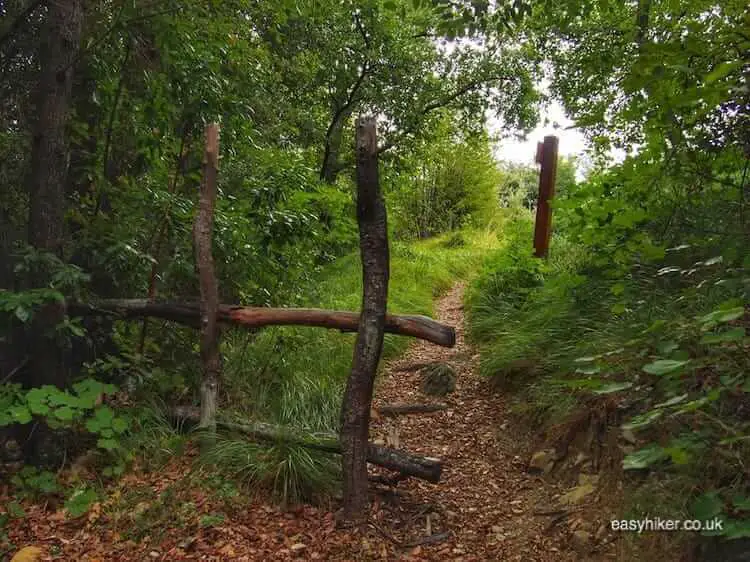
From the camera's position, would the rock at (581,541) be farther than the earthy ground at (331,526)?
No

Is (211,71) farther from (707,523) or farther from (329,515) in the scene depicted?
(707,523)

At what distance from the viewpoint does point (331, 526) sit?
3225 millimetres

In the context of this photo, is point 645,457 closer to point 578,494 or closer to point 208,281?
point 578,494

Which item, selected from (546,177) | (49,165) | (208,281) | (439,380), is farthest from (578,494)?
(546,177)

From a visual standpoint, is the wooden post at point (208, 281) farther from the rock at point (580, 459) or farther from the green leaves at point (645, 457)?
the green leaves at point (645, 457)

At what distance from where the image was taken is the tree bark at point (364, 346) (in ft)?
10.1

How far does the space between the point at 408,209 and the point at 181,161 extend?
485 inches

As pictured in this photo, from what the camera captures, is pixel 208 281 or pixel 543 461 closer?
pixel 543 461

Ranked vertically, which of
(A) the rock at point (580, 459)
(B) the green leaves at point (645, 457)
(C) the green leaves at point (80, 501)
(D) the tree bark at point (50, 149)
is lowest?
(C) the green leaves at point (80, 501)

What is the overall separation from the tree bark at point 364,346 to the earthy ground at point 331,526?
254 mm

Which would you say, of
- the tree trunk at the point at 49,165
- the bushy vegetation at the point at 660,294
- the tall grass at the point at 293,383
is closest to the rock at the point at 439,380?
the bushy vegetation at the point at 660,294

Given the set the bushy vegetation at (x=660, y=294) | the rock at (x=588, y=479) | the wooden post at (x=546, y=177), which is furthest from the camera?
the wooden post at (x=546, y=177)

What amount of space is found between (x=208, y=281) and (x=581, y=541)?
2829mm

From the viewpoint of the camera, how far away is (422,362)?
20.0 feet
